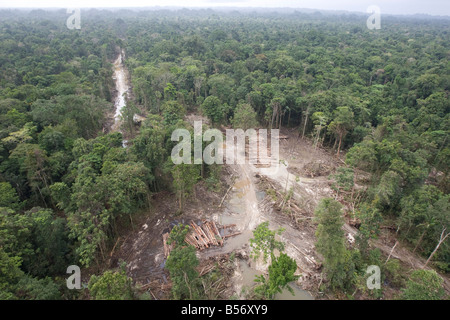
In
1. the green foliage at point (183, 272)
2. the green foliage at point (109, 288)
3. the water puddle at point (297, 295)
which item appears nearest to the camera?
the green foliage at point (109, 288)

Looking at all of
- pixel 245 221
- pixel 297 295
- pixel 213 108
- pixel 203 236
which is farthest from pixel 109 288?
pixel 213 108

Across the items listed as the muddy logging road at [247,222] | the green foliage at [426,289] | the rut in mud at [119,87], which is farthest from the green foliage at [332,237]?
the rut in mud at [119,87]

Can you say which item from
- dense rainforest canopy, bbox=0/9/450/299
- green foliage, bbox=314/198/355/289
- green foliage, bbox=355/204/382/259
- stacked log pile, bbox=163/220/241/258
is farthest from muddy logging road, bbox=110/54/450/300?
green foliage, bbox=355/204/382/259

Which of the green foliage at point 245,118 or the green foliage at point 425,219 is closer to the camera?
the green foliage at point 425,219

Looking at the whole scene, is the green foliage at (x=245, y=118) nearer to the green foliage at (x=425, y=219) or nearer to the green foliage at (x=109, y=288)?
the green foliage at (x=425, y=219)

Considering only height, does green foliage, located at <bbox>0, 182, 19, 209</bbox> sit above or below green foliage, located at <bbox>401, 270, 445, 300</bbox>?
above

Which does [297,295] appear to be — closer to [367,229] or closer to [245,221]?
→ [367,229]

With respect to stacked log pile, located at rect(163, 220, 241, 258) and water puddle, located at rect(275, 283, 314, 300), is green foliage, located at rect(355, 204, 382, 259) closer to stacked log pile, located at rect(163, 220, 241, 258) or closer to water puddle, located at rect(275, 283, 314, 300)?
water puddle, located at rect(275, 283, 314, 300)
